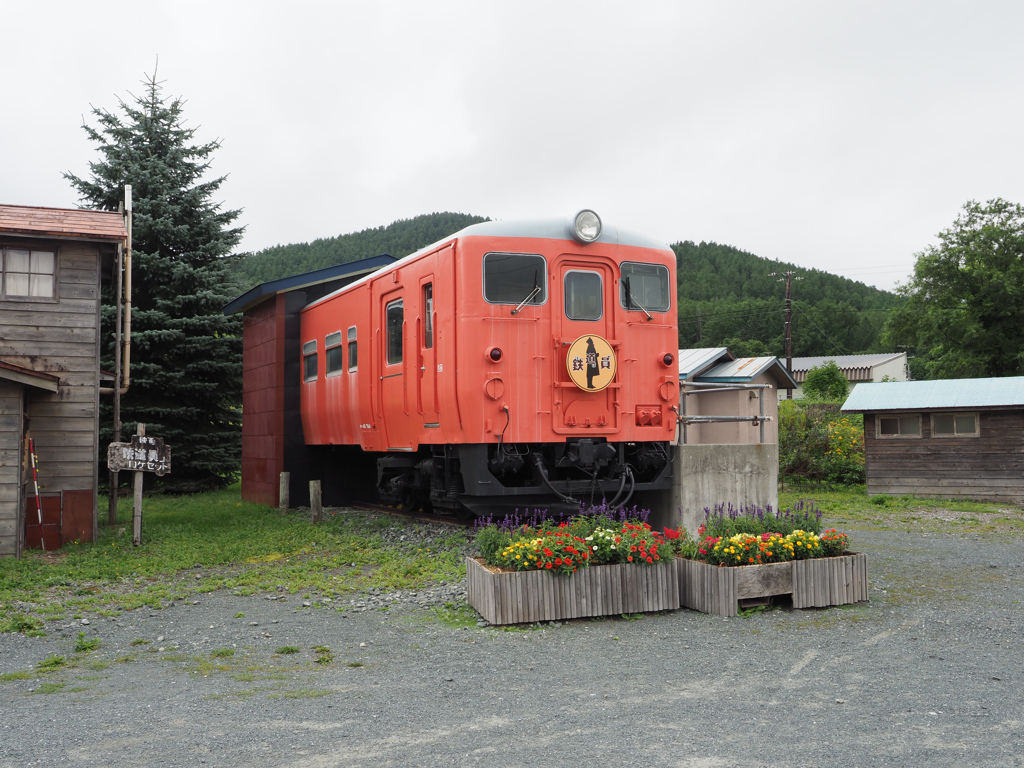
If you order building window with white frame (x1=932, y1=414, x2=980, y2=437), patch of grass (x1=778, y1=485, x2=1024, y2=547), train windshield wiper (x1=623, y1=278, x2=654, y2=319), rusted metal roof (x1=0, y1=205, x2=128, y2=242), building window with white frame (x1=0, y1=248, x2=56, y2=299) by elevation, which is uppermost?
rusted metal roof (x1=0, y1=205, x2=128, y2=242)

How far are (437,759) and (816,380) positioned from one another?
32.9 meters

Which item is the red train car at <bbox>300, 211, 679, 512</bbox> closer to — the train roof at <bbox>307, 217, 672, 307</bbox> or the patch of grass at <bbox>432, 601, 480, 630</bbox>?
the train roof at <bbox>307, 217, 672, 307</bbox>

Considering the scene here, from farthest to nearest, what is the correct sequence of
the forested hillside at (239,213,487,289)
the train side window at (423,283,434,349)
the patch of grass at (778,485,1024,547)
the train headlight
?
the forested hillside at (239,213,487,289)
the patch of grass at (778,485,1024,547)
the train side window at (423,283,434,349)
the train headlight

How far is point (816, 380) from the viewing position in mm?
34312

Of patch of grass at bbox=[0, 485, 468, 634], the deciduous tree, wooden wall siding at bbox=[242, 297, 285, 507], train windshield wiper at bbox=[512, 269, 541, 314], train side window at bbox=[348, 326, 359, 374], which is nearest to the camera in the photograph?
patch of grass at bbox=[0, 485, 468, 634]

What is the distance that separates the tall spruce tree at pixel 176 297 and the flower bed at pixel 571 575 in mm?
14202

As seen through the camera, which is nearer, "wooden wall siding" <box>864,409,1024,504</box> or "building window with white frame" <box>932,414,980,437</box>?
"wooden wall siding" <box>864,409,1024,504</box>

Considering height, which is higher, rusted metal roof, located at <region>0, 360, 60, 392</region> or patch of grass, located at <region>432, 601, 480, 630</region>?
rusted metal roof, located at <region>0, 360, 60, 392</region>

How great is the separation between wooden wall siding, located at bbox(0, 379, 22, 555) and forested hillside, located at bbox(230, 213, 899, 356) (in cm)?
4492

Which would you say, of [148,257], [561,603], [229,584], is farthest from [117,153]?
[561,603]

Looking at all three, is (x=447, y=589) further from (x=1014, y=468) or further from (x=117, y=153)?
(x=117, y=153)

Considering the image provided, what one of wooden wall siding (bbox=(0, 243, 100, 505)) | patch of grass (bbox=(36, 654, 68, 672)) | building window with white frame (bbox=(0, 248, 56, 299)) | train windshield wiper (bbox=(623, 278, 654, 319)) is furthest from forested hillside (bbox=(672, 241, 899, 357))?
patch of grass (bbox=(36, 654, 68, 672))

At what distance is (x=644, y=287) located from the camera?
33.4 ft

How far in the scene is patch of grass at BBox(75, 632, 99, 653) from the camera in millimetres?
6139
